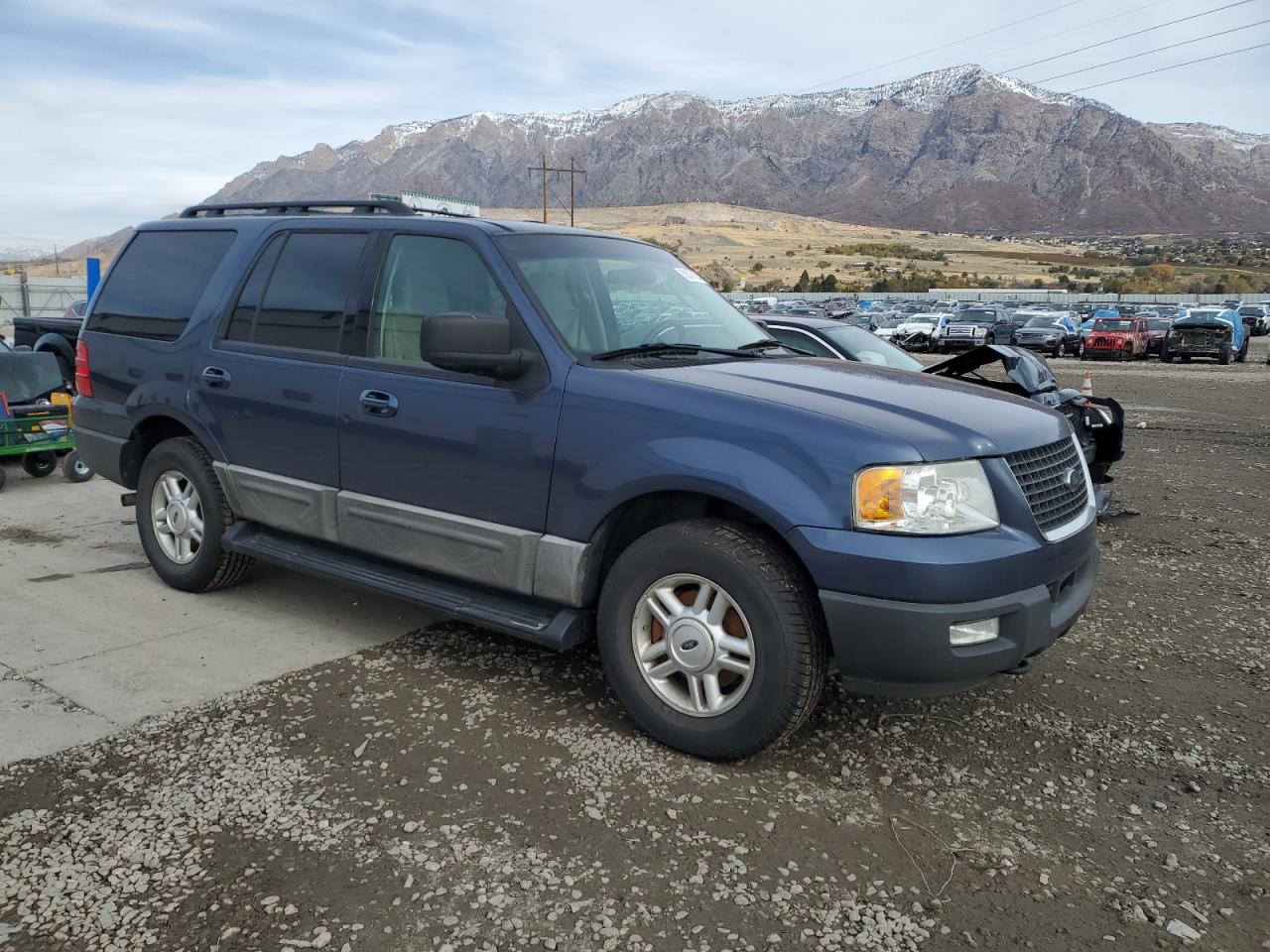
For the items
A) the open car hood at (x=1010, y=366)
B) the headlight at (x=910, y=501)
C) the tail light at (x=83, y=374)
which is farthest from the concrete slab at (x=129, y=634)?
the open car hood at (x=1010, y=366)

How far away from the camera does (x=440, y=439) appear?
409 cm

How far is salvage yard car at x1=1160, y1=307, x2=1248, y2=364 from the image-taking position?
100 feet

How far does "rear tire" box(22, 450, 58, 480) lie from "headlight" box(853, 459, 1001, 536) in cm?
807

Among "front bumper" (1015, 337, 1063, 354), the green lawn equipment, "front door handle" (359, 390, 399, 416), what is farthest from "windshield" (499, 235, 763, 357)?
"front bumper" (1015, 337, 1063, 354)

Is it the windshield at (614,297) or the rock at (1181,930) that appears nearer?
the rock at (1181,930)

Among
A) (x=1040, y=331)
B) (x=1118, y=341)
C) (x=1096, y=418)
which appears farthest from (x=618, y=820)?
(x=1040, y=331)

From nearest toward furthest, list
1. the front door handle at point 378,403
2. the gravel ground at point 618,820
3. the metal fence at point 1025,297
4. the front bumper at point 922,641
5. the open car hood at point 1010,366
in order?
the gravel ground at point 618,820
the front bumper at point 922,641
the front door handle at point 378,403
the open car hood at point 1010,366
the metal fence at point 1025,297

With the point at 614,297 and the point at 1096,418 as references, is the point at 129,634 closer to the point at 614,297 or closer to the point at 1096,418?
the point at 614,297

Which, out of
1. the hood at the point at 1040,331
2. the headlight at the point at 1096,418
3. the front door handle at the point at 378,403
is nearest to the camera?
the front door handle at the point at 378,403

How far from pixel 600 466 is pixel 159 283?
314cm

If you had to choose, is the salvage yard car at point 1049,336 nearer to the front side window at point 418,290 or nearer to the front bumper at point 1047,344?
the front bumper at point 1047,344

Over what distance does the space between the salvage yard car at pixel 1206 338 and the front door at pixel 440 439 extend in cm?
3200

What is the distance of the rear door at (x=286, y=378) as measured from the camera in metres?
4.53

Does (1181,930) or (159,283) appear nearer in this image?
(1181,930)
